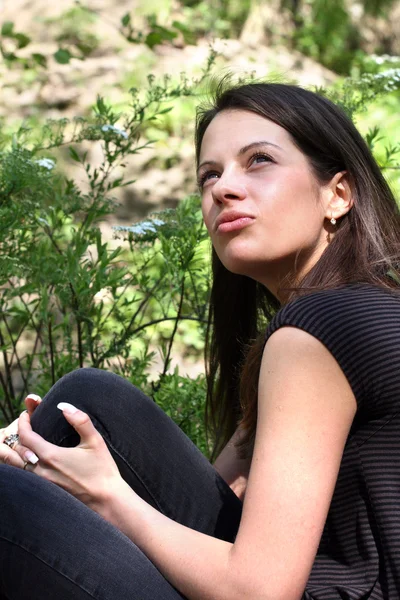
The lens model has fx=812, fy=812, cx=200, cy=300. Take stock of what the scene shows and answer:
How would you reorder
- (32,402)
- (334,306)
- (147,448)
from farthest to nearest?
1. (32,402)
2. (147,448)
3. (334,306)

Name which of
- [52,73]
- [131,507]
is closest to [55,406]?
[131,507]

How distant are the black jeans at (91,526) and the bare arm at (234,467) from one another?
30 centimetres

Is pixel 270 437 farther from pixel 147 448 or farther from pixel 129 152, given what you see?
pixel 129 152

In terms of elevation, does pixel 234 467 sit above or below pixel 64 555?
above

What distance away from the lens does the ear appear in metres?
1.82

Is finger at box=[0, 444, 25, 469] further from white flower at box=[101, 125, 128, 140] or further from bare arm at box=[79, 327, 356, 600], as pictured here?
white flower at box=[101, 125, 128, 140]

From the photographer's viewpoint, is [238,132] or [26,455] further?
[238,132]

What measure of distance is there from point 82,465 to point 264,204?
66cm

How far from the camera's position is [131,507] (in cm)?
151

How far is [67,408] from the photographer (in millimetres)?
1685

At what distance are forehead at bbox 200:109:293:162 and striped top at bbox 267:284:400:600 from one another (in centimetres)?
51

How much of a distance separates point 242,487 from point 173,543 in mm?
684

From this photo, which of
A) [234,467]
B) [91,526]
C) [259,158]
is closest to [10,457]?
[91,526]

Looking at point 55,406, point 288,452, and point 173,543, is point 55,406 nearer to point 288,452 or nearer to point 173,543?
point 173,543
